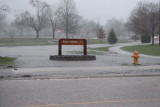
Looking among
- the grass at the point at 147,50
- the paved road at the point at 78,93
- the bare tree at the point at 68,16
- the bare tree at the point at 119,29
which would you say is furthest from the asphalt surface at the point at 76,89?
the bare tree at the point at 119,29

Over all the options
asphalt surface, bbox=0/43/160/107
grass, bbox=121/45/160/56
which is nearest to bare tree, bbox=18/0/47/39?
grass, bbox=121/45/160/56

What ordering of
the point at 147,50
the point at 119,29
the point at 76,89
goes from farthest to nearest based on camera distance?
the point at 119,29
the point at 147,50
the point at 76,89

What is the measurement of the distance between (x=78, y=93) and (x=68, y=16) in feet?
236

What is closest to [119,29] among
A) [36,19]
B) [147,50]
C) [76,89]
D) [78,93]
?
[36,19]

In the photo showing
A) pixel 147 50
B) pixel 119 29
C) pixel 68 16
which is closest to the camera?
pixel 147 50

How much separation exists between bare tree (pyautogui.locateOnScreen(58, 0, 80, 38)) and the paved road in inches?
2695

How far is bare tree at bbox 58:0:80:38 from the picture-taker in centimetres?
7744

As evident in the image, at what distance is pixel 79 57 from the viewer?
16438 mm

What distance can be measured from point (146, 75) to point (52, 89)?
5167 millimetres

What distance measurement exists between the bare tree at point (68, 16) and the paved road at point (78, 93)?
68.5 m

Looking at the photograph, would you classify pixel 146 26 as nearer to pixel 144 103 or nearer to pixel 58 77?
pixel 58 77

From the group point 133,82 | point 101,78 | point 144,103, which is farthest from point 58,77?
point 144,103

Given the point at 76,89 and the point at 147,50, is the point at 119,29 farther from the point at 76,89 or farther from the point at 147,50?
the point at 76,89

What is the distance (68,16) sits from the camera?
78.0 meters
